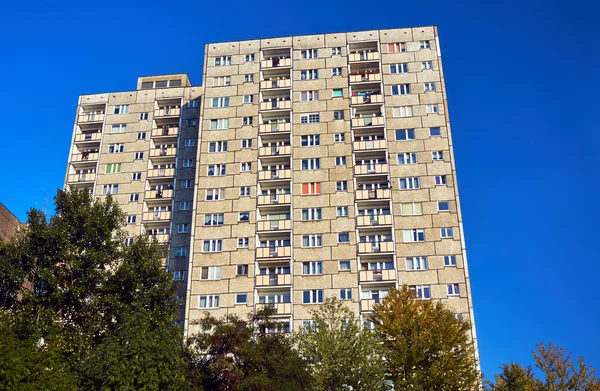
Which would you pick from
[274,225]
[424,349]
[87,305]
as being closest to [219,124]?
[274,225]

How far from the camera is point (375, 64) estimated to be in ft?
273

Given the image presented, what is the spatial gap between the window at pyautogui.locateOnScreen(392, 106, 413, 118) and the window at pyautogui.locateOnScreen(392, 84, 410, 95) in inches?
89.5

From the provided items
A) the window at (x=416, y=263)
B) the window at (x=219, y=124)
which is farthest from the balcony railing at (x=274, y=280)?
the window at (x=219, y=124)

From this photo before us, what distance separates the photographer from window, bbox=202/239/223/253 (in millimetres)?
72250

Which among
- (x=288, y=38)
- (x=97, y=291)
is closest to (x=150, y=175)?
(x=288, y=38)

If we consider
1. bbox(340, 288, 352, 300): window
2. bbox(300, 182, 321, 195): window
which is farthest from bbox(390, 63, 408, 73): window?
bbox(340, 288, 352, 300): window

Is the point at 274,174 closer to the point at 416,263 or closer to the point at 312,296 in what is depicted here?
the point at 312,296

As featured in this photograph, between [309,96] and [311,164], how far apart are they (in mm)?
10115

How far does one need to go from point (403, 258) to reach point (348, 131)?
57.6 ft

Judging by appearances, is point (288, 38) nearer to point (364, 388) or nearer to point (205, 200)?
point (205, 200)

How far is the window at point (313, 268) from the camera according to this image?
69500mm

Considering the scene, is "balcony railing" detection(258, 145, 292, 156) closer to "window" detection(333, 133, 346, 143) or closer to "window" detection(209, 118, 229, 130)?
"window" detection(333, 133, 346, 143)

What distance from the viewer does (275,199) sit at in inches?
2923

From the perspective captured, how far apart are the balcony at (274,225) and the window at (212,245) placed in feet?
15.8
